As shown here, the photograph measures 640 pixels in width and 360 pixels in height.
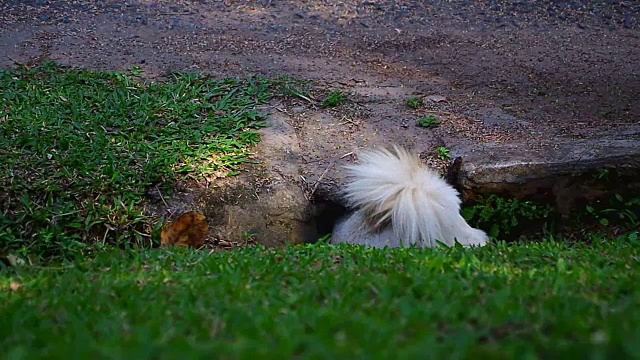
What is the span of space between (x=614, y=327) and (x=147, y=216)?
3.66 meters

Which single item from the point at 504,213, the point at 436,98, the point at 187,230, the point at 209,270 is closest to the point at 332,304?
the point at 209,270

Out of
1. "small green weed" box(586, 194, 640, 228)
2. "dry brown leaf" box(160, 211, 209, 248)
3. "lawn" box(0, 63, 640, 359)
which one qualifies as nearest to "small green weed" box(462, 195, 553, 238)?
"lawn" box(0, 63, 640, 359)

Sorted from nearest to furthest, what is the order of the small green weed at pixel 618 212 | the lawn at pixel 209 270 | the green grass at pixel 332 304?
the green grass at pixel 332 304 → the lawn at pixel 209 270 → the small green weed at pixel 618 212

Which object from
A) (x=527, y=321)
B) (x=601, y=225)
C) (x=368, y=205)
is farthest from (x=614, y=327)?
(x=601, y=225)

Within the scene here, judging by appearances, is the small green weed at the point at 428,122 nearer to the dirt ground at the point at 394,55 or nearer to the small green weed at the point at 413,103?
the dirt ground at the point at 394,55

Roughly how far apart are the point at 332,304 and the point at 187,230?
2.52 m

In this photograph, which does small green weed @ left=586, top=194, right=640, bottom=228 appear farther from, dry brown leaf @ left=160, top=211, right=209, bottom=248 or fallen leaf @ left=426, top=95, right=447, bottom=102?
dry brown leaf @ left=160, top=211, right=209, bottom=248

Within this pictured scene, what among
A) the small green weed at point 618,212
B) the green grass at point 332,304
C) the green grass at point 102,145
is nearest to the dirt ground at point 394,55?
the green grass at point 102,145

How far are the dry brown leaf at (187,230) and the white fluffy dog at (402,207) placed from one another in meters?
0.96

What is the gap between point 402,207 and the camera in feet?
16.1

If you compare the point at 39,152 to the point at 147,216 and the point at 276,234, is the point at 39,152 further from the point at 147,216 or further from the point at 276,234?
the point at 276,234

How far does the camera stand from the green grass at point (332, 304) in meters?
2.18

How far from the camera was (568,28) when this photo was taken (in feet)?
29.3

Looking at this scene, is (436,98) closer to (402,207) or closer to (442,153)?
(442,153)
